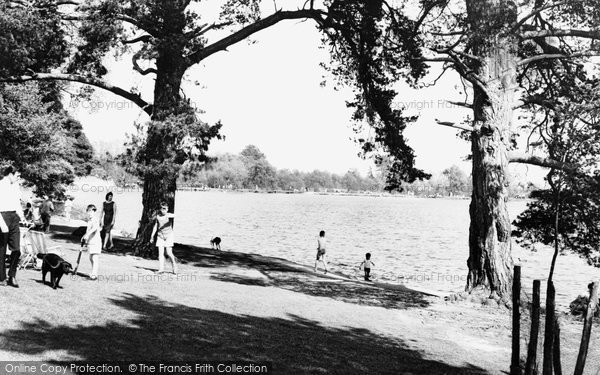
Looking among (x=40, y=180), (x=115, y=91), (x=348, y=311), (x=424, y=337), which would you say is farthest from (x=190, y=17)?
(x=40, y=180)

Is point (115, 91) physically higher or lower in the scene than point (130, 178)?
higher

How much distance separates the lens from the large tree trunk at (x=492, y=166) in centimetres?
1537

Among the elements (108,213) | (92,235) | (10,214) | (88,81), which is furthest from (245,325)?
(88,81)

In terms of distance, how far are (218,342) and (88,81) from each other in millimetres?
12726

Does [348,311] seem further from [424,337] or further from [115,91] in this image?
[115,91]

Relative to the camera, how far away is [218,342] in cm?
827

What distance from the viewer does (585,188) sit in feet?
44.4

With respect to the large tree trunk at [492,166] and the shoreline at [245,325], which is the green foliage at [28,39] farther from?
the large tree trunk at [492,166]

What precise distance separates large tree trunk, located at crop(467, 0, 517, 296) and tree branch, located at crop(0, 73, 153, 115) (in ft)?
37.3

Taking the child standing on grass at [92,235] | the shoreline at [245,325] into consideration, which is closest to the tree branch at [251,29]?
the shoreline at [245,325]

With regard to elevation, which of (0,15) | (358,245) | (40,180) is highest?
(0,15)

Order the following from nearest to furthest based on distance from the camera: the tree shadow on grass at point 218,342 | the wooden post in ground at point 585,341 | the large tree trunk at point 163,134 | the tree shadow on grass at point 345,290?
the wooden post in ground at point 585,341 → the tree shadow on grass at point 218,342 → the tree shadow on grass at point 345,290 → the large tree trunk at point 163,134

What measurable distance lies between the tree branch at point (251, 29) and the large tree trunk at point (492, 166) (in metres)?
5.88

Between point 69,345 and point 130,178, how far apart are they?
36.6ft
